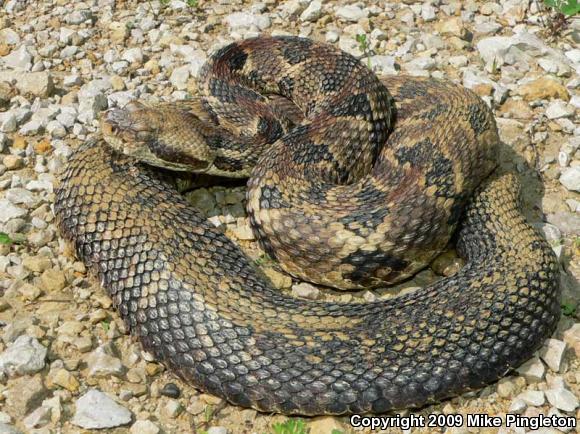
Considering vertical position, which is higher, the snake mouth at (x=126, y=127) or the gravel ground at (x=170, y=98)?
the snake mouth at (x=126, y=127)

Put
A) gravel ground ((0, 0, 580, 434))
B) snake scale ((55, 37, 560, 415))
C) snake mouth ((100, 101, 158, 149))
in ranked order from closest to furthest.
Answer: snake scale ((55, 37, 560, 415))
gravel ground ((0, 0, 580, 434))
snake mouth ((100, 101, 158, 149))

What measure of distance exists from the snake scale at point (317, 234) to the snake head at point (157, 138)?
0.01 m

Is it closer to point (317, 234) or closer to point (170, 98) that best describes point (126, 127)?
point (170, 98)

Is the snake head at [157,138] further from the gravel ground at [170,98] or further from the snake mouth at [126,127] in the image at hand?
the gravel ground at [170,98]

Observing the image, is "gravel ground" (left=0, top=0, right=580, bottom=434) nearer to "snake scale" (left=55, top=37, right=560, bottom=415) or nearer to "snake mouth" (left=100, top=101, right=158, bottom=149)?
"snake scale" (left=55, top=37, right=560, bottom=415)

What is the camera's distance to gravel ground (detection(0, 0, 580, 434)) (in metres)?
5.96

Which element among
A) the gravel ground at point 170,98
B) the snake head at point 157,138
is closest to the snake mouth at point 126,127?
the snake head at point 157,138

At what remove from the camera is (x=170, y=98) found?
8953 millimetres

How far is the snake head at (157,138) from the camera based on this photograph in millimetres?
7254

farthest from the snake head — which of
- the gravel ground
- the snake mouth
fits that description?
the gravel ground

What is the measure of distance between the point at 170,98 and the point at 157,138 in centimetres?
179

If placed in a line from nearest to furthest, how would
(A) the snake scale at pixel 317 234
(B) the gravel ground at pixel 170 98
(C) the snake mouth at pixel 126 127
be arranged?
1. (A) the snake scale at pixel 317 234
2. (B) the gravel ground at pixel 170 98
3. (C) the snake mouth at pixel 126 127

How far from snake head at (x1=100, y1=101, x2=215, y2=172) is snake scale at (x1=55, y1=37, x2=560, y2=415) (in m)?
0.01

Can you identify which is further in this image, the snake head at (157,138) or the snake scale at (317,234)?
the snake head at (157,138)
